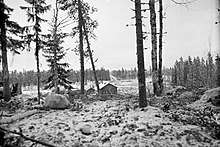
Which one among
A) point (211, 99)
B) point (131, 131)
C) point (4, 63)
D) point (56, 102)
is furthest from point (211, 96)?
point (4, 63)

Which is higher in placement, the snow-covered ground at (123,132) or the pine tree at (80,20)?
the pine tree at (80,20)

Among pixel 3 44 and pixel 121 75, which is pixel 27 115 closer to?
pixel 3 44

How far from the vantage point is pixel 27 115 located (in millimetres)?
6371

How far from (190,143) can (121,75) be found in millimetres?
150502

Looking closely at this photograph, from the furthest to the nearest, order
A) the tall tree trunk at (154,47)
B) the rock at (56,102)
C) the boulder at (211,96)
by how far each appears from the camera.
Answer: the tall tree trunk at (154,47) → the rock at (56,102) → the boulder at (211,96)

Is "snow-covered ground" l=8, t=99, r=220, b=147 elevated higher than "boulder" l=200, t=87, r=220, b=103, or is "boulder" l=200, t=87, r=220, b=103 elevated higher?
"boulder" l=200, t=87, r=220, b=103

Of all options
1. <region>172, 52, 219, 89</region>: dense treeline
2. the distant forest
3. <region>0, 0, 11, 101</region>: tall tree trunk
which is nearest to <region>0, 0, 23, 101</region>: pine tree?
<region>0, 0, 11, 101</region>: tall tree trunk

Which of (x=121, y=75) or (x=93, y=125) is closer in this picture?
(x=93, y=125)

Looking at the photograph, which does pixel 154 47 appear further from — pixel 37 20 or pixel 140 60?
pixel 37 20

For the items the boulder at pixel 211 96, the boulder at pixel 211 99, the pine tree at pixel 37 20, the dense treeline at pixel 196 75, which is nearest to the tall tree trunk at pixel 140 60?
the boulder at pixel 211 99

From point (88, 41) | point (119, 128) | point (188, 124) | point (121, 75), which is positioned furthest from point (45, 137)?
point (121, 75)

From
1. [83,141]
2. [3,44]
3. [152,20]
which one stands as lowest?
[83,141]

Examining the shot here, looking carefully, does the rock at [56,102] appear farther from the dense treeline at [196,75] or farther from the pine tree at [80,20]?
the dense treeline at [196,75]

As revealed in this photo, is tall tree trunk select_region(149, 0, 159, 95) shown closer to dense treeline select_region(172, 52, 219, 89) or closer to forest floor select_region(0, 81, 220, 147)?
forest floor select_region(0, 81, 220, 147)
